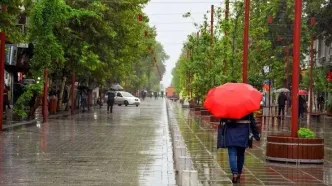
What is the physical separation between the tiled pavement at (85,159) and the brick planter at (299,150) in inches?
96.4

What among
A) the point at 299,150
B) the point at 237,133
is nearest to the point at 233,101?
the point at 237,133

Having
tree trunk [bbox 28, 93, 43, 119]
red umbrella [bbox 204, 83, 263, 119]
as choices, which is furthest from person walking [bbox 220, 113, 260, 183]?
tree trunk [bbox 28, 93, 43, 119]

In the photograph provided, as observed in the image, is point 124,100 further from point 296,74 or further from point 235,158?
point 235,158

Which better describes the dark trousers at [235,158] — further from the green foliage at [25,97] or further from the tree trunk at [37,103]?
the tree trunk at [37,103]

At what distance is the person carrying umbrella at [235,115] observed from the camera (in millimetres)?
10820

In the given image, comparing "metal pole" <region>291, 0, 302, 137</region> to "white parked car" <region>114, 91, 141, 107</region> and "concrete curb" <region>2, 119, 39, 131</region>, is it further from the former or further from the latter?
"white parked car" <region>114, 91, 141, 107</region>

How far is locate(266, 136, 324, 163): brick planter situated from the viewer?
14117 millimetres

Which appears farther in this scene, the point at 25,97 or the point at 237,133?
the point at 25,97

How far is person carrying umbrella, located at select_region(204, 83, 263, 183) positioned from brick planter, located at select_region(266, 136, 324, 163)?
317 centimetres

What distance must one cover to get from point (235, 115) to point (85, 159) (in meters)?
5.06

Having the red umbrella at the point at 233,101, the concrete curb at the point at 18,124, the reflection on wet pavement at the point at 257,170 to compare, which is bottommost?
the reflection on wet pavement at the point at 257,170

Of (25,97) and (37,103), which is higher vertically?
(25,97)

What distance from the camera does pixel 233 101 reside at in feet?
35.6

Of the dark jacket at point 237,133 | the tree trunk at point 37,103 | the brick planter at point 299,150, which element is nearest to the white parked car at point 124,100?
the tree trunk at point 37,103
